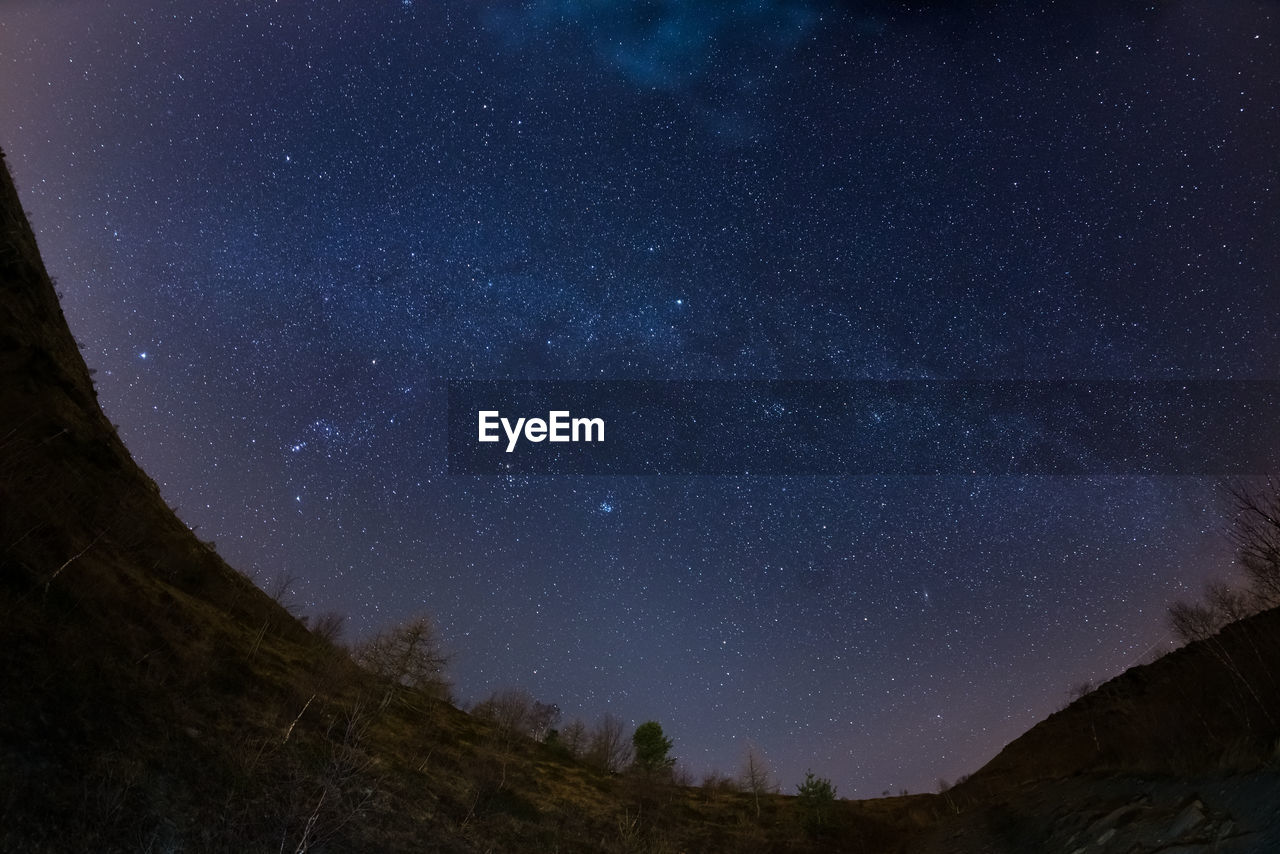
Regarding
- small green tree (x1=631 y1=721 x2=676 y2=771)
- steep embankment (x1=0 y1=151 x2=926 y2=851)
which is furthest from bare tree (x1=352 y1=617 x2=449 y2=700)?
small green tree (x1=631 y1=721 x2=676 y2=771)

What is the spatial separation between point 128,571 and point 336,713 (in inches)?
443

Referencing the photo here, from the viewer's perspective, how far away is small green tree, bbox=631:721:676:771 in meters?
56.9

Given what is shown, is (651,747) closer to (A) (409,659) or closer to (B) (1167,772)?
(A) (409,659)

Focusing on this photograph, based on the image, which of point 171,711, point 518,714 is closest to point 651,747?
point 518,714

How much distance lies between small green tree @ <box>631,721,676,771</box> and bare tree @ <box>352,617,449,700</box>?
79.5ft

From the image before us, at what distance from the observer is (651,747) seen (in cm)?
5866

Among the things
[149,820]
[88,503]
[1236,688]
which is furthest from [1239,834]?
[88,503]

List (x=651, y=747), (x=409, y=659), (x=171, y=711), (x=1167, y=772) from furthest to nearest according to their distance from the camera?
1. (x=651, y=747)
2. (x=409, y=659)
3. (x=171, y=711)
4. (x=1167, y=772)

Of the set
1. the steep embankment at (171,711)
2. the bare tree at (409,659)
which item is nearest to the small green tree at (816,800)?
the steep embankment at (171,711)

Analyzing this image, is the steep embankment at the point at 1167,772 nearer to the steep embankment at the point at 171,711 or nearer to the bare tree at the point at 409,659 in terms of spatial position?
the steep embankment at the point at 171,711

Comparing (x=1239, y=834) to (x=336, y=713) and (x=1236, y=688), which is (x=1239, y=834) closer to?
(x=1236, y=688)

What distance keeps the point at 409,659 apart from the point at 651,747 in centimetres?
2857

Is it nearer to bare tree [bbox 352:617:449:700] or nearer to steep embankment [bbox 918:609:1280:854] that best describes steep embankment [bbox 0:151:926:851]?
bare tree [bbox 352:617:449:700]

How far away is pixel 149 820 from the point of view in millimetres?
14828
